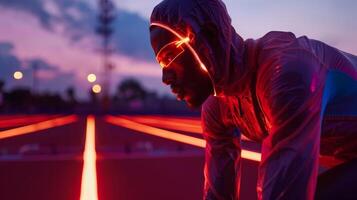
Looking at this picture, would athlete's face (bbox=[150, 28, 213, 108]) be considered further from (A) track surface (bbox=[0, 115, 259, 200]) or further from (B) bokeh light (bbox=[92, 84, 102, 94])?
(B) bokeh light (bbox=[92, 84, 102, 94])

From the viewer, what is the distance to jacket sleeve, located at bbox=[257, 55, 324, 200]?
183cm

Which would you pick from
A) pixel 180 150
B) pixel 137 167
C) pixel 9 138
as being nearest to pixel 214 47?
pixel 137 167

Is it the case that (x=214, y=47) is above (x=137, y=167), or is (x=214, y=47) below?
above

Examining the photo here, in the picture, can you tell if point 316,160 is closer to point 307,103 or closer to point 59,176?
point 307,103

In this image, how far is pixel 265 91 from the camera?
198 centimetres

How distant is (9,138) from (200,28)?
578 inches

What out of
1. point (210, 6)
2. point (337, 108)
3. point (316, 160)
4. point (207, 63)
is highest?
point (210, 6)

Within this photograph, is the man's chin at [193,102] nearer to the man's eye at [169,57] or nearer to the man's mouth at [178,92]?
the man's mouth at [178,92]

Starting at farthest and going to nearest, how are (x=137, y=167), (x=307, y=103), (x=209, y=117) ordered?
(x=137, y=167)
(x=209, y=117)
(x=307, y=103)

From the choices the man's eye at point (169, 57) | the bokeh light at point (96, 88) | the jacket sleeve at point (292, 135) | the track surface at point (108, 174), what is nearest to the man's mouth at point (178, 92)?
the man's eye at point (169, 57)

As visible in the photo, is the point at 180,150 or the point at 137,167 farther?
the point at 180,150

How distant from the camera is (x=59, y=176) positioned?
299 inches

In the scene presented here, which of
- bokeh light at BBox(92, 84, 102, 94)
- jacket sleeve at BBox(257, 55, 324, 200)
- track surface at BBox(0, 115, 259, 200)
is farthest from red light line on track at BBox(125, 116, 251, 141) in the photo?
bokeh light at BBox(92, 84, 102, 94)

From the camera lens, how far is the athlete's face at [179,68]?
2.10 metres
